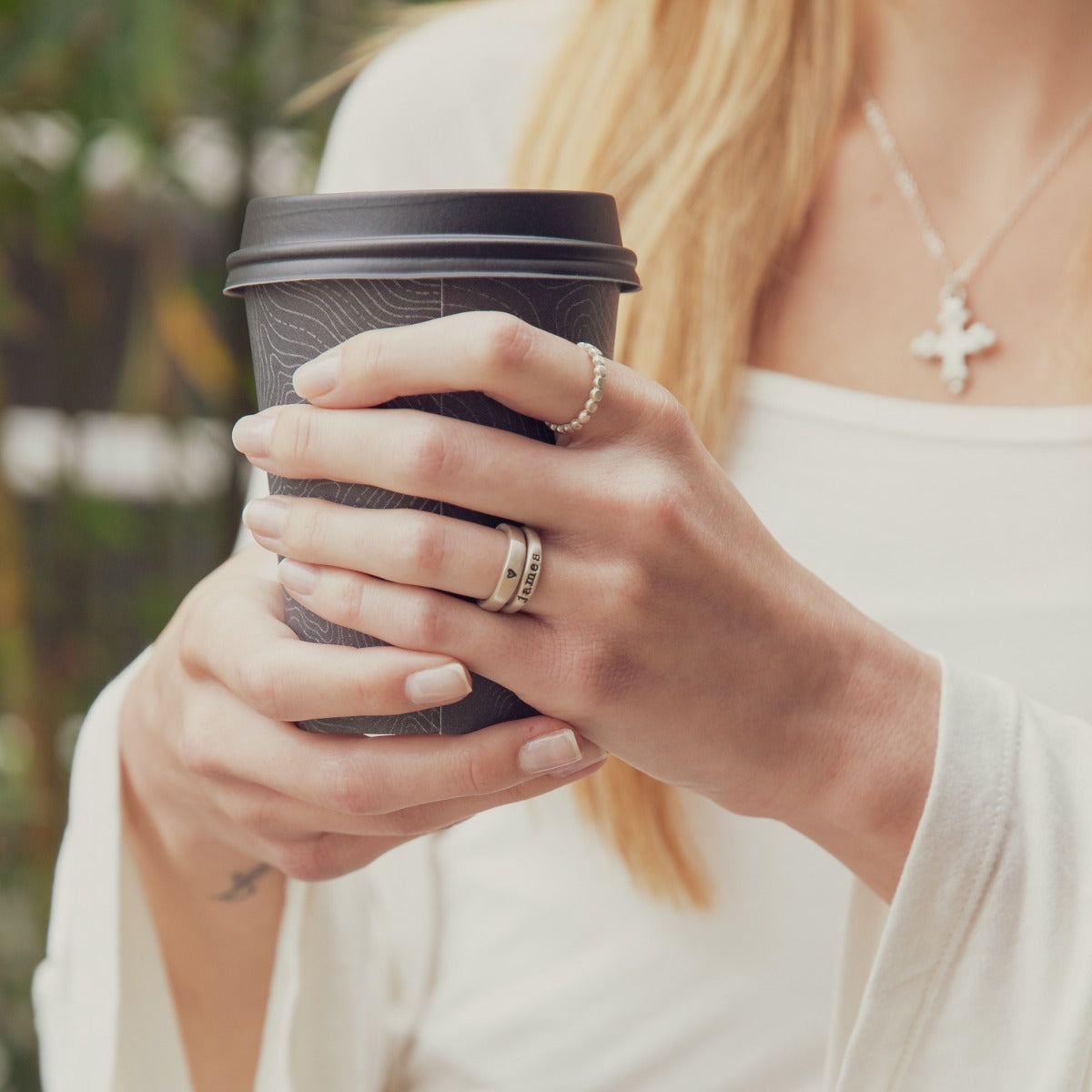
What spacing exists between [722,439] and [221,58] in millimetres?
1042

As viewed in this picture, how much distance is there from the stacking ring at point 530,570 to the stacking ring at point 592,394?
0.04 metres

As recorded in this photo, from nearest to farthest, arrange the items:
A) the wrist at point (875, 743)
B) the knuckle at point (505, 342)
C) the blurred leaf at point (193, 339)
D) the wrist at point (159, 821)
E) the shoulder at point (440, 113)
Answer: the knuckle at point (505, 342) → the wrist at point (875, 743) → the wrist at point (159, 821) → the shoulder at point (440, 113) → the blurred leaf at point (193, 339)

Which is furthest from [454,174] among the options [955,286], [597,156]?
[955,286]

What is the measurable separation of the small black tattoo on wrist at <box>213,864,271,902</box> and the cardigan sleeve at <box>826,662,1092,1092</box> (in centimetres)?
37

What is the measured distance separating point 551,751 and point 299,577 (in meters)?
0.13

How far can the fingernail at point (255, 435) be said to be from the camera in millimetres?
499

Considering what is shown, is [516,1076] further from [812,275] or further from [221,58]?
[221,58]

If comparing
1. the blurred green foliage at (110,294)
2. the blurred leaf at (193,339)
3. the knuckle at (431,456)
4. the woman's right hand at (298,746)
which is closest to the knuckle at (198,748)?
the woman's right hand at (298,746)

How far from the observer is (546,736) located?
0.51 metres

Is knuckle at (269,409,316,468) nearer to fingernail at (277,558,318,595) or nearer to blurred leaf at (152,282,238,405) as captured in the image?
fingernail at (277,558,318,595)

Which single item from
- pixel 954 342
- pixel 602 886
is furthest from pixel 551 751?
pixel 954 342

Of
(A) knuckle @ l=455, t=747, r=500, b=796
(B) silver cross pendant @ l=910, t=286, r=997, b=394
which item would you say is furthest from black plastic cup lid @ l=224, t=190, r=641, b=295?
(B) silver cross pendant @ l=910, t=286, r=997, b=394

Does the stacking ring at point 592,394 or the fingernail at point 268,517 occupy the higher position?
the stacking ring at point 592,394

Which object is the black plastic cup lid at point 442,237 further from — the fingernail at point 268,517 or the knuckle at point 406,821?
the knuckle at point 406,821
